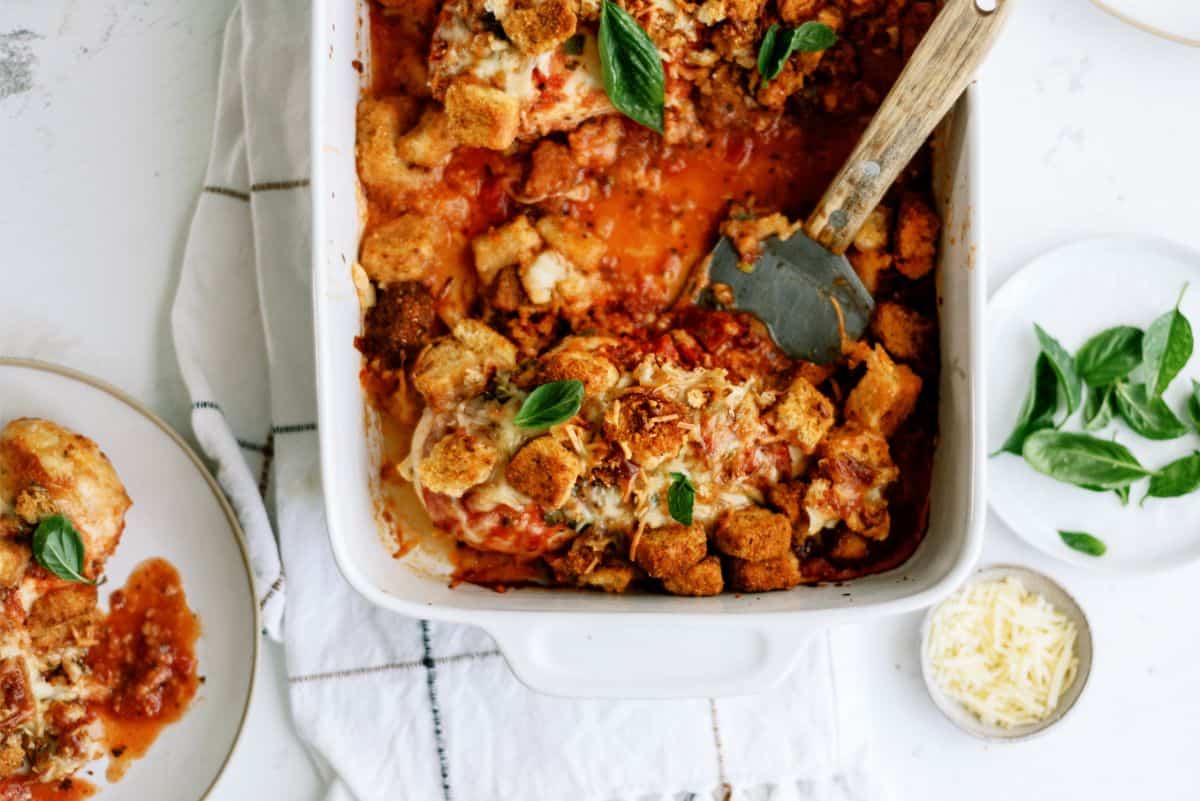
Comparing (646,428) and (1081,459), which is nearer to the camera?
(646,428)

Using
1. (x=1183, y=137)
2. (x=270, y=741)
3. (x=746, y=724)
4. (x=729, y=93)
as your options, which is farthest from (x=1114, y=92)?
(x=270, y=741)

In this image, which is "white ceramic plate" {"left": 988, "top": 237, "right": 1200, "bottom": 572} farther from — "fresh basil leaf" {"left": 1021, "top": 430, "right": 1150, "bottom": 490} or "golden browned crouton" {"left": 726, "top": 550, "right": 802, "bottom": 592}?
"golden browned crouton" {"left": 726, "top": 550, "right": 802, "bottom": 592}

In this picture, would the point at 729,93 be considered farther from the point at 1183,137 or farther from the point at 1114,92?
the point at 1183,137

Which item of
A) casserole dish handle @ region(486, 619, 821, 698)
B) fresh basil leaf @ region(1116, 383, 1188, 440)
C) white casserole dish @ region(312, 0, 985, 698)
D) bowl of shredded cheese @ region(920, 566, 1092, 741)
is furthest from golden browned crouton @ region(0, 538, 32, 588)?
fresh basil leaf @ region(1116, 383, 1188, 440)

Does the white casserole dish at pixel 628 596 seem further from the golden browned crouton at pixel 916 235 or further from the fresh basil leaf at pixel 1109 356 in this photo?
the fresh basil leaf at pixel 1109 356

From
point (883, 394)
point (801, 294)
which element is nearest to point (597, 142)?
point (801, 294)

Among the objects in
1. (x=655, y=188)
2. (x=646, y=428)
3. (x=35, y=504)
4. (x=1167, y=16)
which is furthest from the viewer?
(x=1167, y=16)

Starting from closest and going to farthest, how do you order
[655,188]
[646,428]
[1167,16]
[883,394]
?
[646,428]
[883,394]
[655,188]
[1167,16]

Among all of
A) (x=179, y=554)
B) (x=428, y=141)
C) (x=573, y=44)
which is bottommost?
(x=179, y=554)

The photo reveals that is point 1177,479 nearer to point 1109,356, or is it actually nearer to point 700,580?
point 1109,356
